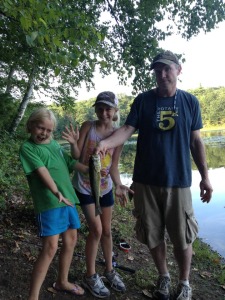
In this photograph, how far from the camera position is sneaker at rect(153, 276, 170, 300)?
3.15 meters

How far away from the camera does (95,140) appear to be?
3.01m

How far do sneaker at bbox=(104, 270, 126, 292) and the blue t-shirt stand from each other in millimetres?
1173

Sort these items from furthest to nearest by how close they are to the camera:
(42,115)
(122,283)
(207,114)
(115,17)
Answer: (207,114), (115,17), (122,283), (42,115)

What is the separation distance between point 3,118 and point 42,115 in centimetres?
1151

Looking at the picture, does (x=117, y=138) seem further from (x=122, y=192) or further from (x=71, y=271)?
(x=71, y=271)

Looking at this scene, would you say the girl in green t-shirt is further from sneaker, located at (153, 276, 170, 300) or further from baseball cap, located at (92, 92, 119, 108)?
sneaker, located at (153, 276, 170, 300)

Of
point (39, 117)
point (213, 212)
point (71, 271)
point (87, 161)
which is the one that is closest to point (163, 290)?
point (71, 271)

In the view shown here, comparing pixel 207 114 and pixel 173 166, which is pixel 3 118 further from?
pixel 207 114

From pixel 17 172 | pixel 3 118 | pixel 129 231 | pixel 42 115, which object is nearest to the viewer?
pixel 42 115

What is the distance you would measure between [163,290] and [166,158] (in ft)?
4.83

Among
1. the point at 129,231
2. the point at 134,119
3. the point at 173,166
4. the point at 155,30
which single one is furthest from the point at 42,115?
the point at 155,30

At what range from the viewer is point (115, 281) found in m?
3.28

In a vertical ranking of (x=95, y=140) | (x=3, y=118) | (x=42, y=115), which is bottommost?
(x=95, y=140)

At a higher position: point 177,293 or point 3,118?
point 3,118
